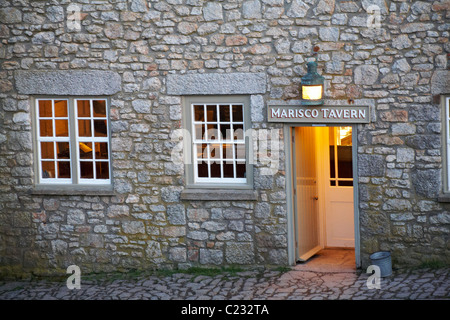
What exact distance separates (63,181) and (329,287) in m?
4.59

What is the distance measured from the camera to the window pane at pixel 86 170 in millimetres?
11555

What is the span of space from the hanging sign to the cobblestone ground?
2.28 meters

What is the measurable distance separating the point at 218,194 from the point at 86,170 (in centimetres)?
224

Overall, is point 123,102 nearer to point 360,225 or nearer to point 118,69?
point 118,69

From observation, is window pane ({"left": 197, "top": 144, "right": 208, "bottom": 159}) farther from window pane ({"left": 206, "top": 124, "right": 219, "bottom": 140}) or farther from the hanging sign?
the hanging sign

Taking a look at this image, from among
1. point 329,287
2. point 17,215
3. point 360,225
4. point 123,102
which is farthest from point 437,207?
point 17,215

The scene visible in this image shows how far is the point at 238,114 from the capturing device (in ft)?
36.1

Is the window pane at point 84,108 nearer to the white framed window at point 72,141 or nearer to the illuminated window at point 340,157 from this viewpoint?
the white framed window at point 72,141

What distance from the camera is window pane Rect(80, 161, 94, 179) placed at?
37.9ft

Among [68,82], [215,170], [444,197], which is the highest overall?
[68,82]

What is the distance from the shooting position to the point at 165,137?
11.1 m

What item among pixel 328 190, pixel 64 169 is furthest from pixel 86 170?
pixel 328 190

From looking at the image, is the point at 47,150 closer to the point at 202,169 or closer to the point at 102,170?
the point at 102,170

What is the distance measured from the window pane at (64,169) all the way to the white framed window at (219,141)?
2.06 metres
